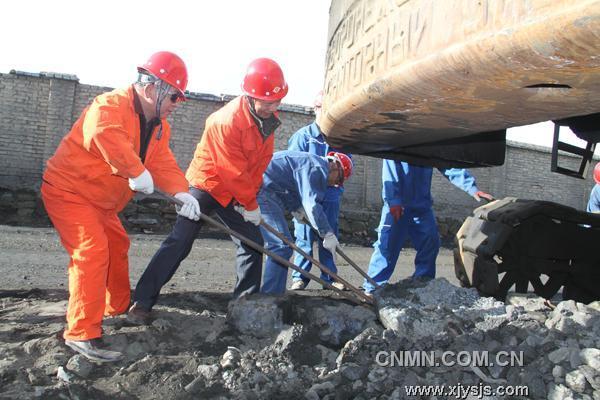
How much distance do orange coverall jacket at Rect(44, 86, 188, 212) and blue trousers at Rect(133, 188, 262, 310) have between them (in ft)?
1.70

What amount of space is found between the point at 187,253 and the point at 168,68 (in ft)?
4.32

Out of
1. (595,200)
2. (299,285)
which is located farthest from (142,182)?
(595,200)

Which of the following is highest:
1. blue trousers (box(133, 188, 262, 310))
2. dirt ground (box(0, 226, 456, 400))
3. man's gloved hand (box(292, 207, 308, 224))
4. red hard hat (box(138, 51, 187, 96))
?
red hard hat (box(138, 51, 187, 96))

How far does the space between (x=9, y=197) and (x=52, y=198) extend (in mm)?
8148

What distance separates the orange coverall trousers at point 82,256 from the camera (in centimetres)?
291

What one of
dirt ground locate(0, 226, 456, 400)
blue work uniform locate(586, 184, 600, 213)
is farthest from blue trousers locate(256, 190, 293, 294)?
blue work uniform locate(586, 184, 600, 213)

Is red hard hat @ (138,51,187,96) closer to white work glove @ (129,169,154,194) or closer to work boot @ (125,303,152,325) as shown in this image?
white work glove @ (129,169,154,194)

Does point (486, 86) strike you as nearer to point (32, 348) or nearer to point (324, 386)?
point (324, 386)

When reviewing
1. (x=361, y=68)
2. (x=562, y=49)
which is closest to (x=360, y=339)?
(x=361, y=68)

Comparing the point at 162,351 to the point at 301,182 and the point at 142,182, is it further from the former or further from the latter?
the point at 301,182

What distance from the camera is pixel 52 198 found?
3.13m

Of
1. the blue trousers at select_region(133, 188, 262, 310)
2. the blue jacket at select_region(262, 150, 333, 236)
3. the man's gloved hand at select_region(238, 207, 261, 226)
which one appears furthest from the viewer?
the blue jacket at select_region(262, 150, 333, 236)

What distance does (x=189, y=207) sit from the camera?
11.6 feet

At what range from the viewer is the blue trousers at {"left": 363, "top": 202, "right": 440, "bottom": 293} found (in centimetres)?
516
